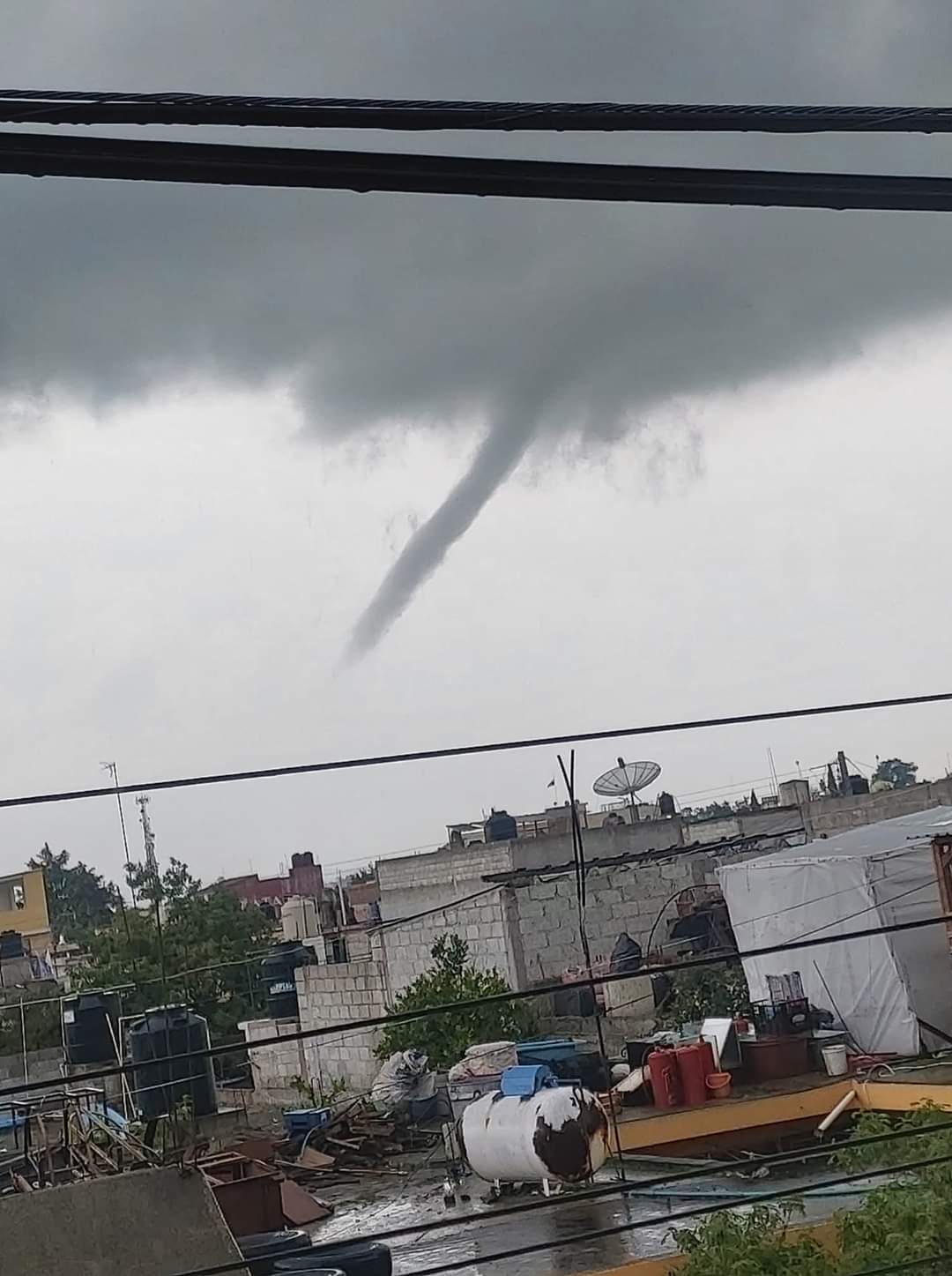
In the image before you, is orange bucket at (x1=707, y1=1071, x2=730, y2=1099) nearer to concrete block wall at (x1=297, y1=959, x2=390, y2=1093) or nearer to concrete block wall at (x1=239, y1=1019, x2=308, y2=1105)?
concrete block wall at (x1=297, y1=959, x2=390, y2=1093)

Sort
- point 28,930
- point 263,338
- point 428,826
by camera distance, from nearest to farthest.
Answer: point 28,930
point 428,826
point 263,338

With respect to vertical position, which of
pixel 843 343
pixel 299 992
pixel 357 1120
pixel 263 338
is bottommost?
pixel 357 1120

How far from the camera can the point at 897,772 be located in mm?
6699

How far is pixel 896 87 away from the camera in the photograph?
236 cm

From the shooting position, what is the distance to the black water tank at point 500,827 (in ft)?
18.7

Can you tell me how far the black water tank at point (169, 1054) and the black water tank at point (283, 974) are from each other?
124 centimetres

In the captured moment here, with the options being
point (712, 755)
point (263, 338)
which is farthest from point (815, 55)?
point (263, 338)

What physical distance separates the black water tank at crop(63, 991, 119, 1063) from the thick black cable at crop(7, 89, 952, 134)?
2.13m

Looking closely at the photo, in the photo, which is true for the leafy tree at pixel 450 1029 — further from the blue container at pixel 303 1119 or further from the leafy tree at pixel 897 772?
the leafy tree at pixel 897 772

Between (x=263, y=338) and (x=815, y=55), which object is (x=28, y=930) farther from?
(x=263, y=338)

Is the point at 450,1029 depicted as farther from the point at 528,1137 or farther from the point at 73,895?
the point at 73,895

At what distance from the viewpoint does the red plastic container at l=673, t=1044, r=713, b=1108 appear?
5250 mm

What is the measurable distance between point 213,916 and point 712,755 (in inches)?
124

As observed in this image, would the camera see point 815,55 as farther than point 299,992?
No
